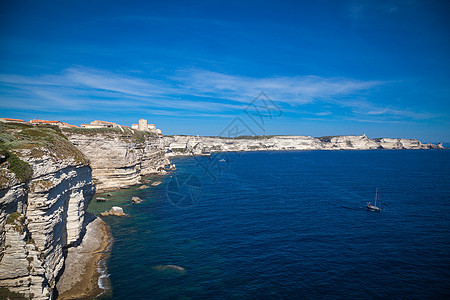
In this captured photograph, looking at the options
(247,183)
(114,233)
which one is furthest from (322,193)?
(114,233)

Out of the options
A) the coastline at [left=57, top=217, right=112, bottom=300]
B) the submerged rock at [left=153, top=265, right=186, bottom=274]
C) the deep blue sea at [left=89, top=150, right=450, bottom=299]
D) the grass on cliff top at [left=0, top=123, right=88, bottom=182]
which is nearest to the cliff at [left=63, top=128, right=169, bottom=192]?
the deep blue sea at [left=89, top=150, right=450, bottom=299]

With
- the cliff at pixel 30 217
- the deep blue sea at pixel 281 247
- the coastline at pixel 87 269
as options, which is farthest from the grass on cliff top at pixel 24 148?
the deep blue sea at pixel 281 247

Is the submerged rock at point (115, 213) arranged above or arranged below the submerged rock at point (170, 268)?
above

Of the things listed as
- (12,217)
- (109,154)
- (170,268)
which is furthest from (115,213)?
(12,217)

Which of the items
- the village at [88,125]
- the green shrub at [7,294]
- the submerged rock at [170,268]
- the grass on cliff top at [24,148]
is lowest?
the submerged rock at [170,268]

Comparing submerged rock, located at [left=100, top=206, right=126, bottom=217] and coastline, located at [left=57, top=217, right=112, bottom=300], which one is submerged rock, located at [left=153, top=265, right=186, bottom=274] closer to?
coastline, located at [left=57, top=217, right=112, bottom=300]

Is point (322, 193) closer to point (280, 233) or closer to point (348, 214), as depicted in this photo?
point (348, 214)

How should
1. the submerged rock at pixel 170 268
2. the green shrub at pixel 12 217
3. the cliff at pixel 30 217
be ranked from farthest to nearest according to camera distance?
1. the submerged rock at pixel 170 268
2. the cliff at pixel 30 217
3. the green shrub at pixel 12 217

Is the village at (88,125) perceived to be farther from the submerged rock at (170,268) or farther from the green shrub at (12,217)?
the submerged rock at (170,268)
